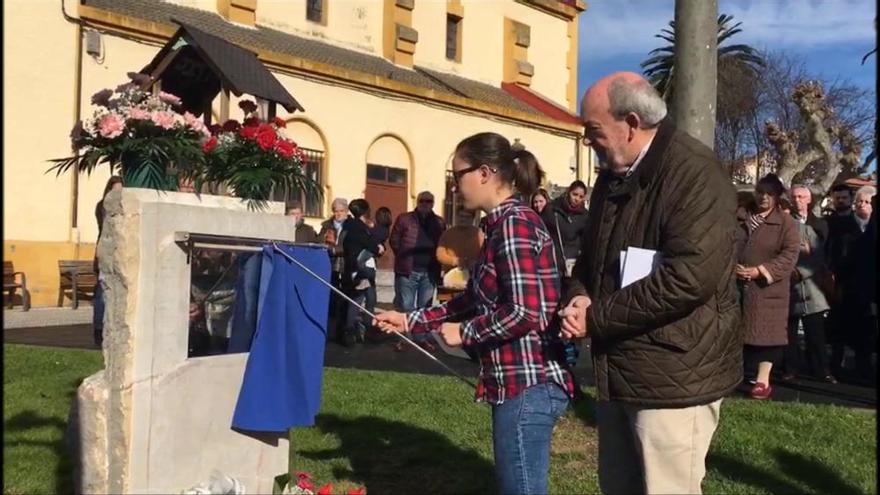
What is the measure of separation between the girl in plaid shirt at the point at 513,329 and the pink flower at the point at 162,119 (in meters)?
1.78

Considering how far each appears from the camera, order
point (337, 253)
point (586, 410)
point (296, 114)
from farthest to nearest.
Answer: point (296, 114) → point (337, 253) → point (586, 410)

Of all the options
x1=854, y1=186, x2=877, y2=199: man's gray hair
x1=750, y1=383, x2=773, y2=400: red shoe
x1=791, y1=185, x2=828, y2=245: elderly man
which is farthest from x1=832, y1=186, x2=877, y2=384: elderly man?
x1=750, y1=383, x2=773, y2=400: red shoe

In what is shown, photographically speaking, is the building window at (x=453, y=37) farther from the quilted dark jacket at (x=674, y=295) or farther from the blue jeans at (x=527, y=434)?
the quilted dark jacket at (x=674, y=295)

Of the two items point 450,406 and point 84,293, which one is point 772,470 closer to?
Result: point 450,406

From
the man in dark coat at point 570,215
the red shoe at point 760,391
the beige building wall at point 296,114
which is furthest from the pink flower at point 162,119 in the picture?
the man in dark coat at point 570,215

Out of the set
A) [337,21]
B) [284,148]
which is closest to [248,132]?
[284,148]

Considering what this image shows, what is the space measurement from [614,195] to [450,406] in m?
4.24

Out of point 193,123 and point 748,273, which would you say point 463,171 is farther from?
point 748,273

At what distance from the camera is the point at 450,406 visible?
7.33 meters

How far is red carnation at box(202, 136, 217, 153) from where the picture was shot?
195 inches

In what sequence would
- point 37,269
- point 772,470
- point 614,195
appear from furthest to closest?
point 37,269
point 772,470
point 614,195

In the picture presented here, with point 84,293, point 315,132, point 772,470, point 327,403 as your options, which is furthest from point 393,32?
point 772,470

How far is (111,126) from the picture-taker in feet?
15.5

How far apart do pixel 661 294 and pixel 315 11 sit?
22832 millimetres
